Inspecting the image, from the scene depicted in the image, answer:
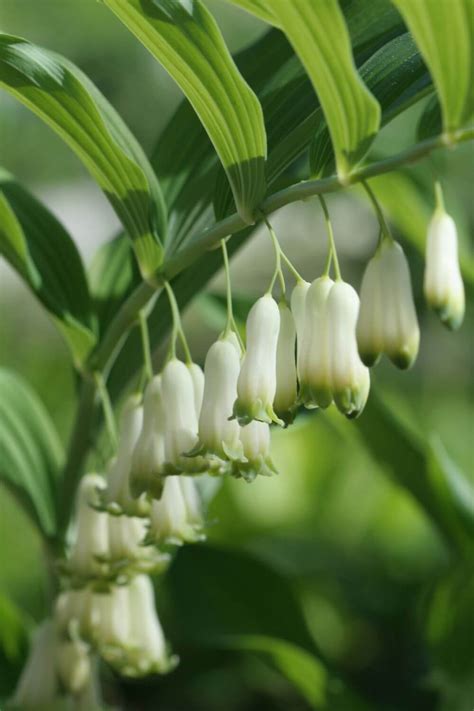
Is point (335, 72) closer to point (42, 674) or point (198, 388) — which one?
point (198, 388)

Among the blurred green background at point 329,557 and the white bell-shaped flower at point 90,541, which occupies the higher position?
the white bell-shaped flower at point 90,541

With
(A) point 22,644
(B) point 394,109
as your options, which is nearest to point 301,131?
(B) point 394,109

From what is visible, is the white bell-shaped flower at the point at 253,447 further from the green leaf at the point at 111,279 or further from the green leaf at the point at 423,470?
the green leaf at the point at 423,470

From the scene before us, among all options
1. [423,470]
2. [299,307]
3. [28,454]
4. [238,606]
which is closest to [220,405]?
[299,307]

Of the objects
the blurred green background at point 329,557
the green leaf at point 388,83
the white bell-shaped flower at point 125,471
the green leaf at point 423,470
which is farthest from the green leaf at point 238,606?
the green leaf at point 388,83

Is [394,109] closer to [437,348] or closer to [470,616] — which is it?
[470,616]

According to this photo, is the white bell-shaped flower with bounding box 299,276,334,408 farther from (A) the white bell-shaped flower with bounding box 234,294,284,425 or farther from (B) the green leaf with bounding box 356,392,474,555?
(B) the green leaf with bounding box 356,392,474,555

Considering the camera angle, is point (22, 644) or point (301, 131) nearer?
point (301, 131)
